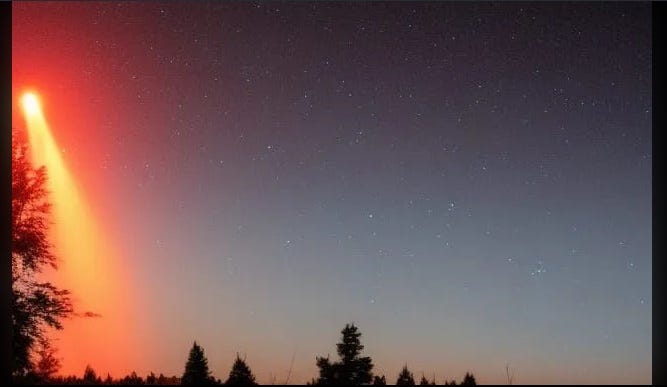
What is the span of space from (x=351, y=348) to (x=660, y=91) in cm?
505

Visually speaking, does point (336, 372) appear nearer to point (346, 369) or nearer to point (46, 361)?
point (346, 369)

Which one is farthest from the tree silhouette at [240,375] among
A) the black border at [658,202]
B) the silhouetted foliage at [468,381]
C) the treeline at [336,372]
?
the black border at [658,202]

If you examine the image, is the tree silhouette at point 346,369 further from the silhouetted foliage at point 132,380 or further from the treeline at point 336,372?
the silhouetted foliage at point 132,380

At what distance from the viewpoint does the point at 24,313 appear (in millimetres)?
15133

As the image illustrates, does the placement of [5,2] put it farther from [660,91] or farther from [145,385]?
[660,91]

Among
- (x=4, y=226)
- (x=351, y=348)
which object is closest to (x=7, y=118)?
(x=4, y=226)

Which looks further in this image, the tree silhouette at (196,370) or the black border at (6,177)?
the tree silhouette at (196,370)

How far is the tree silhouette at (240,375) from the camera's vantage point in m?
8.28

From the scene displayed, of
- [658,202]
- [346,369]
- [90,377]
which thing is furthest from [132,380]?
[658,202]

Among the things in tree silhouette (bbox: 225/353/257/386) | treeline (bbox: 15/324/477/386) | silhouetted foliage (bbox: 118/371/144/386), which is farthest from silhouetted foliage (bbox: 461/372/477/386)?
silhouetted foliage (bbox: 118/371/144/386)

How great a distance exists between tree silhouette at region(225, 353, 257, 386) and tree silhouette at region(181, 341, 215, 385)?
256mm

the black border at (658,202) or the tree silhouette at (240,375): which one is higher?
the black border at (658,202)

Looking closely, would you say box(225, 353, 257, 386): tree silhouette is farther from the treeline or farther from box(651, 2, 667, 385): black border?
box(651, 2, 667, 385): black border

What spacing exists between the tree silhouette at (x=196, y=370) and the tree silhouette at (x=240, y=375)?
26 cm
